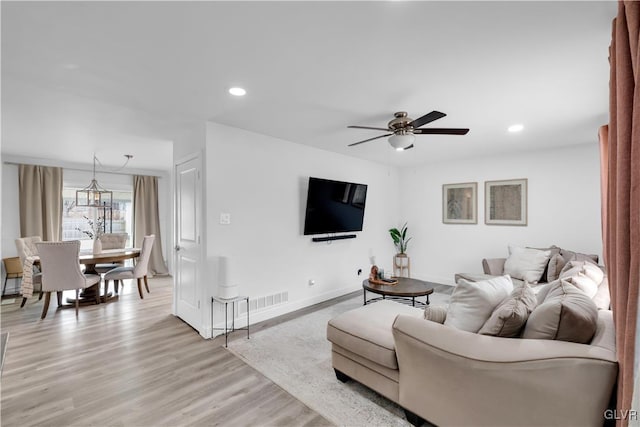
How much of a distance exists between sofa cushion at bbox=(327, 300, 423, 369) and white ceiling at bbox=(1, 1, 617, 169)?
6.23 ft

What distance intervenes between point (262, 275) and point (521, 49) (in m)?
3.30

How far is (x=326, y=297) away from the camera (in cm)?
453

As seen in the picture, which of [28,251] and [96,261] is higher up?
[28,251]

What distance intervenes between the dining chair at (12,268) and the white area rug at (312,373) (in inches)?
175

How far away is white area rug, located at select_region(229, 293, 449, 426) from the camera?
1.96 m

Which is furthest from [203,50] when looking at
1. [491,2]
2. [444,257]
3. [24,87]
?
[444,257]

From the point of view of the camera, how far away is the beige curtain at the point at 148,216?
625 cm

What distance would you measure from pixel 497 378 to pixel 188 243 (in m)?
3.33

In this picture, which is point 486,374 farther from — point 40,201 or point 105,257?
point 40,201

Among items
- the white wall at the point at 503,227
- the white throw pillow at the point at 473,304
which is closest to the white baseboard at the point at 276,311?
the white wall at the point at 503,227

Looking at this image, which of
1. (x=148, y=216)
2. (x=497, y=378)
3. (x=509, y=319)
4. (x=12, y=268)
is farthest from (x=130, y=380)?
(x=148, y=216)

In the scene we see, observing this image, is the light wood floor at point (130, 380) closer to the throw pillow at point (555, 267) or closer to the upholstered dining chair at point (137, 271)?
the upholstered dining chair at point (137, 271)

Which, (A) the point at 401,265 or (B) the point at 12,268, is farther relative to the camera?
(A) the point at 401,265

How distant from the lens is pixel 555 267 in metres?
3.76
